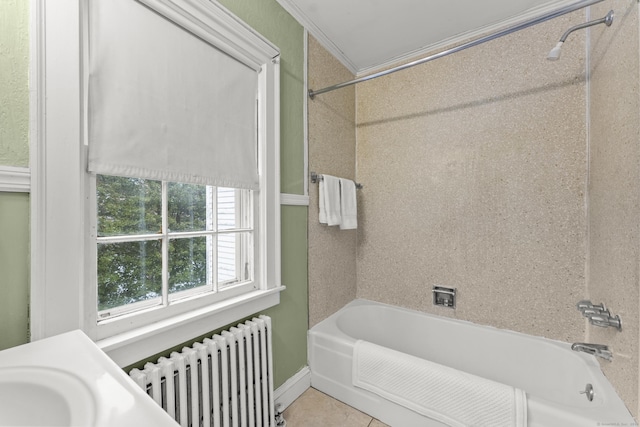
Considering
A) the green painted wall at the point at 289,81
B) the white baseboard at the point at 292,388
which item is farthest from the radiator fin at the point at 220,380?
the green painted wall at the point at 289,81

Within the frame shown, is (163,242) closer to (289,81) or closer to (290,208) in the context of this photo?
(290,208)

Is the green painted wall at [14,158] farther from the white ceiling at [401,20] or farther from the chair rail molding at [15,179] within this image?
the white ceiling at [401,20]

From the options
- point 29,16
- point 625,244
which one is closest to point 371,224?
point 625,244

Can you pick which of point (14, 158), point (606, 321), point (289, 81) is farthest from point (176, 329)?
point (606, 321)

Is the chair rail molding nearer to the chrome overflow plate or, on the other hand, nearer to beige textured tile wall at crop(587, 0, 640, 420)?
beige textured tile wall at crop(587, 0, 640, 420)

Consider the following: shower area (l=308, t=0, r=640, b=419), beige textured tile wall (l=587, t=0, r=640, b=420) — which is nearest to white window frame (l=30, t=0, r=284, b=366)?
shower area (l=308, t=0, r=640, b=419)

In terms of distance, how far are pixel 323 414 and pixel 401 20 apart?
2.42m

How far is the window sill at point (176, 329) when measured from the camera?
923mm

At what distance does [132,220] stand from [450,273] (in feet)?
6.34

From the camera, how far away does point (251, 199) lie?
1.47 metres

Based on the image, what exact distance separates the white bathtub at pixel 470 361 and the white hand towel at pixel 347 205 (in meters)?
0.68

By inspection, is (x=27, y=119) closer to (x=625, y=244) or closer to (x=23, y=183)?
(x=23, y=183)

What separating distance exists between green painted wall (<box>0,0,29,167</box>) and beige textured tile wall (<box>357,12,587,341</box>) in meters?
1.97

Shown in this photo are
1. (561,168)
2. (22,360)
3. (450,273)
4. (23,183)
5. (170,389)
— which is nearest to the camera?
(22,360)
